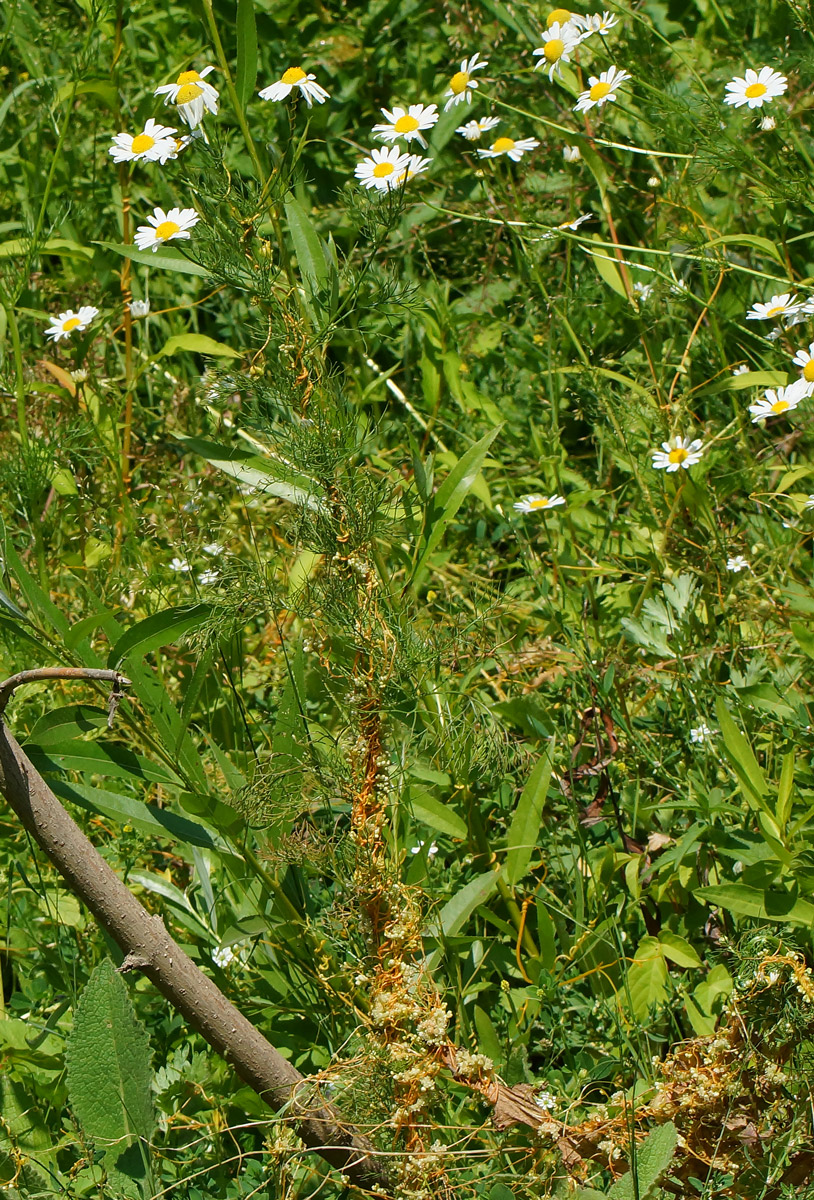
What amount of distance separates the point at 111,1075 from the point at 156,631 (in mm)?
530

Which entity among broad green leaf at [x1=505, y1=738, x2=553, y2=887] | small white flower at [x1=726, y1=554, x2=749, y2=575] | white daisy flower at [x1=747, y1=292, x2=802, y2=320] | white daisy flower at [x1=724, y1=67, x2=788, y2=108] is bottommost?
broad green leaf at [x1=505, y1=738, x2=553, y2=887]

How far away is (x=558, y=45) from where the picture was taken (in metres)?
2.39

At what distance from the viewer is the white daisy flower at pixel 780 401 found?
210 cm

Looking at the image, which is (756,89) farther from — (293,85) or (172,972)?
(172,972)

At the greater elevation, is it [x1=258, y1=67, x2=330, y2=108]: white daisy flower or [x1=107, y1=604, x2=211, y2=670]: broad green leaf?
[x1=258, y1=67, x2=330, y2=108]: white daisy flower

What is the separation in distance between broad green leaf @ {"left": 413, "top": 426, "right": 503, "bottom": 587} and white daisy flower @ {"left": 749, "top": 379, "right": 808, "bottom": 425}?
0.61 metres

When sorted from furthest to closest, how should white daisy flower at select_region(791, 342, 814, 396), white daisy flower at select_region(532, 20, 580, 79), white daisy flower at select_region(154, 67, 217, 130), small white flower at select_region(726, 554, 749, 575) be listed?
white daisy flower at select_region(532, 20, 580, 79)
small white flower at select_region(726, 554, 749, 575)
white daisy flower at select_region(791, 342, 814, 396)
white daisy flower at select_region(154, 67, 217, 130)

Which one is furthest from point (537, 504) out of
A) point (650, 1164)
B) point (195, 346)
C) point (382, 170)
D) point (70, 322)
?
point (650, 1164)

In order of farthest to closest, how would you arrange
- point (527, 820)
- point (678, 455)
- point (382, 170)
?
point (678, 455) → point (382, 170) → point (527, 820)

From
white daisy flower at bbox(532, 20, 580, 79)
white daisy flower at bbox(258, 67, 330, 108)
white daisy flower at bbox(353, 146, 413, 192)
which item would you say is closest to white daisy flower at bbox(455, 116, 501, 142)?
white daisy flower at bbox(532, 20, 580, 79)

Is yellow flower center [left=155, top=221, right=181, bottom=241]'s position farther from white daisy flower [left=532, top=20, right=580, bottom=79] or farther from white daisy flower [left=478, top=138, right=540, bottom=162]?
white daisy flower [left=532, top=20, right=580, bottom=79]

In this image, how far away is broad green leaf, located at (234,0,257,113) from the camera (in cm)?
155

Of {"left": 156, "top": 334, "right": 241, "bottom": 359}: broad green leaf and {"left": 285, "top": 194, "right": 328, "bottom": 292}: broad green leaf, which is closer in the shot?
{"left": 285, "top": 194, "right": 328, "bottom": 292}: broad green leaf

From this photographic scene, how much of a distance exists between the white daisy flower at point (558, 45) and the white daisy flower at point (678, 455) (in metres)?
0.82
